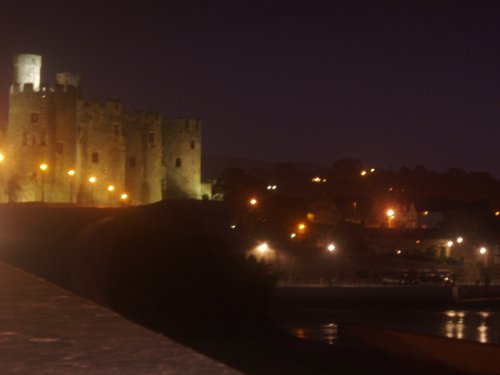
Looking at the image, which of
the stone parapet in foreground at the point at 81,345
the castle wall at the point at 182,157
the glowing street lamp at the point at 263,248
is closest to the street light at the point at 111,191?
the castle wall at the point at 182,157

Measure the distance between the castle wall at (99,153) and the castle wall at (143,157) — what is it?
124 centimetres

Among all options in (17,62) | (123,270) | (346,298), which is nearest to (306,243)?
(346,298)

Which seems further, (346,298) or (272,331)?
(346,298)

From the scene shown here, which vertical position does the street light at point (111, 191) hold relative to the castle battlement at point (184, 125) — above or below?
below

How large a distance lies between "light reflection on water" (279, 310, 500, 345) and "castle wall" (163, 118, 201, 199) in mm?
23713

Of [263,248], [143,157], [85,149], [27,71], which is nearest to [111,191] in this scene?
[85,149]

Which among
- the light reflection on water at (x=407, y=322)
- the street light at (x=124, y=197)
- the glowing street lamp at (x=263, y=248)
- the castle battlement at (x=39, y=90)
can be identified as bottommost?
the light reflection on water at (x=407, y=322)

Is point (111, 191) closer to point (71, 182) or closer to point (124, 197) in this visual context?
point (124, 197)

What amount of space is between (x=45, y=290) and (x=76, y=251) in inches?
904

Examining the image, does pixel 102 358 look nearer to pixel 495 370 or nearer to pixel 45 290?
pixel 45 290

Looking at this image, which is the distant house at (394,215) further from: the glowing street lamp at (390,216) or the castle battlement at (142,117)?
the castle battlement at (142,117)

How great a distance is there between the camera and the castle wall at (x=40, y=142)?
55.4 m

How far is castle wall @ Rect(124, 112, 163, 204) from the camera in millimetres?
62681

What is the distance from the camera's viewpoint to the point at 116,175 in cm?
6050
